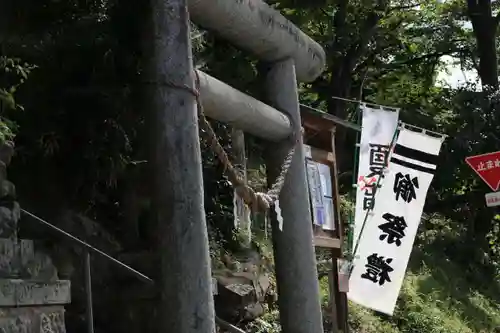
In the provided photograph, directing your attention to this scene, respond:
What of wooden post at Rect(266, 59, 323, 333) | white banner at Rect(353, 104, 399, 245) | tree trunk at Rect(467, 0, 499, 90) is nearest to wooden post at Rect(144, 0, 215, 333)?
wooden post at Rect(266, 59, 323, 333)

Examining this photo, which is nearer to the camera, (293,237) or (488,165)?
(293,237)

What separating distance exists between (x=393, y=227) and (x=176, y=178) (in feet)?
16.5

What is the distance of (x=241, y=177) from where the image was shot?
4660mm

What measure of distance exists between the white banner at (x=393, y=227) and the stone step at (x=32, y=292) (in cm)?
478

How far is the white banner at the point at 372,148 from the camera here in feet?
27.2

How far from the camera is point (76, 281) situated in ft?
19.5

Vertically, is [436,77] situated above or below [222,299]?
above

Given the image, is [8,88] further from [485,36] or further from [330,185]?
[485,36]

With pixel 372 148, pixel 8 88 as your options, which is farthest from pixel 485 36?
pixel 8 88

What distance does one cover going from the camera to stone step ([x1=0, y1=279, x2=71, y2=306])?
10.9 feet

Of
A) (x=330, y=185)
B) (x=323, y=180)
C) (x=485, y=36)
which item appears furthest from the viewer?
(x=485, y=36)

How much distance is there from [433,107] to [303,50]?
14110 mm

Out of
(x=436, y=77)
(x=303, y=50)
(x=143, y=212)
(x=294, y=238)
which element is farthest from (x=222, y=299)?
(x=436, y=77)

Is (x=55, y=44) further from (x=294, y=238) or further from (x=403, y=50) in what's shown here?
(x=403, y=50)
